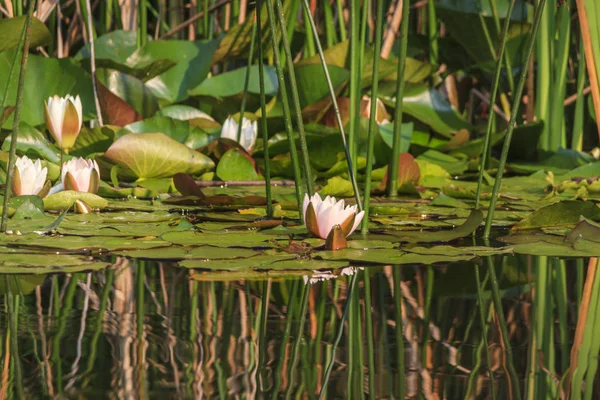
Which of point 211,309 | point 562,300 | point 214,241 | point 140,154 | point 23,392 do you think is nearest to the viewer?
point 23,392

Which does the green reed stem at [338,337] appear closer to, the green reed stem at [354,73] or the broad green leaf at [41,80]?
the green reed stem at [354,73]

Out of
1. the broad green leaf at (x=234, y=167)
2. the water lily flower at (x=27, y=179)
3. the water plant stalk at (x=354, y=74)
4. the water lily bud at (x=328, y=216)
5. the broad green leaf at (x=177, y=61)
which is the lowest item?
the water lily bud at (x=328, y=216)

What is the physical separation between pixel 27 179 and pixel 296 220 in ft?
1.71

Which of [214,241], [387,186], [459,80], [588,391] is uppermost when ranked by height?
[459,80]

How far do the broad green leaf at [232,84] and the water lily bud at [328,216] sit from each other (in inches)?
49.4

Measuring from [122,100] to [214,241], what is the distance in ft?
3.63

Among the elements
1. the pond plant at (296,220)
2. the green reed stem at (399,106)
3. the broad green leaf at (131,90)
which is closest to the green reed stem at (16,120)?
the pond plant at (296,220)

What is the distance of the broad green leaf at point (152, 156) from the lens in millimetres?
2047

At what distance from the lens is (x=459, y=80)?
Result: 3.64m

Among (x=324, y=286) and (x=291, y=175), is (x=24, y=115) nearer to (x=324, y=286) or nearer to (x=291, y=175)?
(x=291, y=175)

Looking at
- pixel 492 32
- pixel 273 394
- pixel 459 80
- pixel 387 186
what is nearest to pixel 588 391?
pixel 273 394

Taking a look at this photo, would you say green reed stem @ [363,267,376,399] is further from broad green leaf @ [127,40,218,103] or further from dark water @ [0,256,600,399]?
broad green leaf @ [127,40,218,103]

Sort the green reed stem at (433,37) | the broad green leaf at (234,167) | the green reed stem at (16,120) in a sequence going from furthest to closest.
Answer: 1. the green reed stem at (433,37)
2. the broad green leaf at (234,167)
3. the green reed stem at (16,120)

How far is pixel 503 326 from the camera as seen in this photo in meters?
1.02
